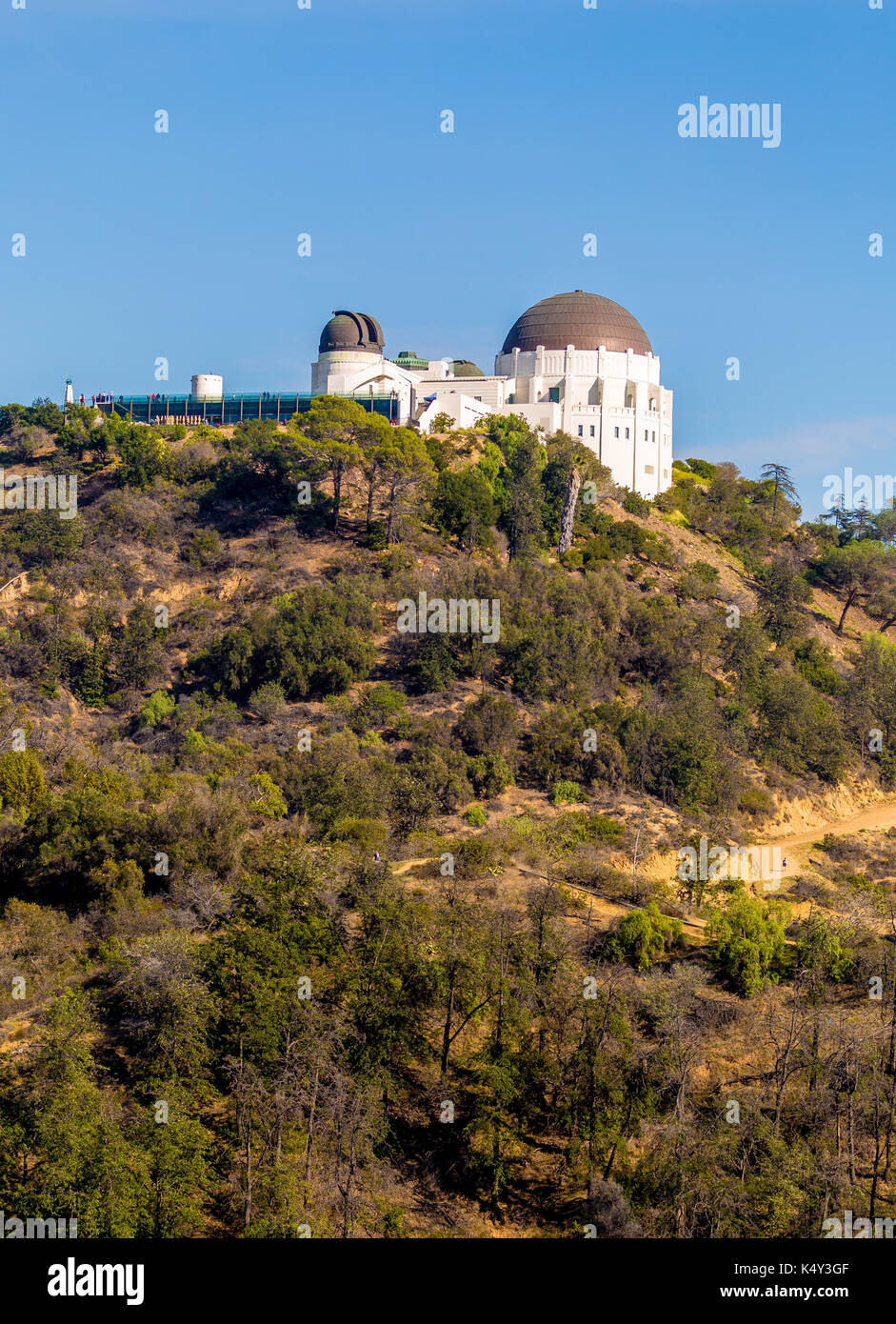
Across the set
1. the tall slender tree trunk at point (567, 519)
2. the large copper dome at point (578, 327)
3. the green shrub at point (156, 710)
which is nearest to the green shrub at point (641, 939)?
the green shrub at point (156, 710)

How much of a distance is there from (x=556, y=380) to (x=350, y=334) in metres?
10.5

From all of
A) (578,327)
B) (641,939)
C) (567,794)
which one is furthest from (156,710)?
(578,327)

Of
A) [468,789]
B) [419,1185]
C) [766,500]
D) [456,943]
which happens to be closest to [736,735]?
[468,789]

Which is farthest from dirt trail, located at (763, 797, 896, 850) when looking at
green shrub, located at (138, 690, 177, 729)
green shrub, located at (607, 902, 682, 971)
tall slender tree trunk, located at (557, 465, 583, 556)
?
green shrub, located at (138, 690, 177, 729)

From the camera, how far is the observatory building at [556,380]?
2584 inches

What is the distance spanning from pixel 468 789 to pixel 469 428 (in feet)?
90.0

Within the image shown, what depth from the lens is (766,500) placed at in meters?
77.2

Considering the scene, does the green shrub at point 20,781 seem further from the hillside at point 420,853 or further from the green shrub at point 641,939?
the green shrub at point 641,939

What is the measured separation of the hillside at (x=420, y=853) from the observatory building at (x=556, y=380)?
2.68m

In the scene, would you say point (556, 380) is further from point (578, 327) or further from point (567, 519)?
point (567, 519)

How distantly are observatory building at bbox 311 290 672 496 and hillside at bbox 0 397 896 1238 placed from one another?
2679mm

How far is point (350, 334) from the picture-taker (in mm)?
66938

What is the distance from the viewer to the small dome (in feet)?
219
